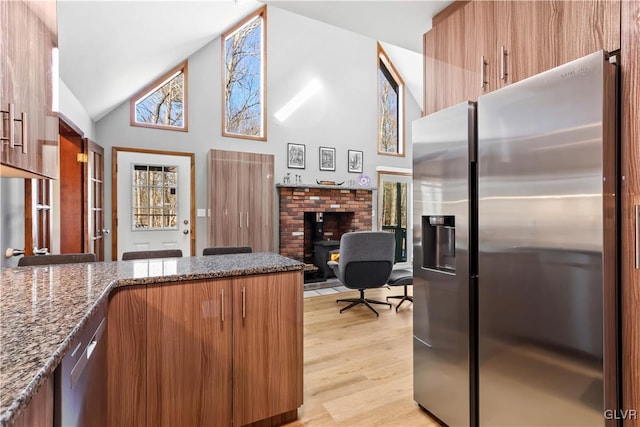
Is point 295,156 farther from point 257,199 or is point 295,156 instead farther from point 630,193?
point 630,193

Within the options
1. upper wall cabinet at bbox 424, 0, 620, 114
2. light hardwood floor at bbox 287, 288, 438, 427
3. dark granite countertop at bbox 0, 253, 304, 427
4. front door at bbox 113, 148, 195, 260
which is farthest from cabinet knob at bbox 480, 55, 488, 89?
front door at bbox 113, 148, 195, 260

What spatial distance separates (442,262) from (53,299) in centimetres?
183

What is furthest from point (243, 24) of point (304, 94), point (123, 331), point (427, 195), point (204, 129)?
point (123, 331)

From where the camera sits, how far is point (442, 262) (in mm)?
1902

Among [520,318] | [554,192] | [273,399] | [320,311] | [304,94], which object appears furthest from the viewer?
[304,94]

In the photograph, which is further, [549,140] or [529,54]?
[529,54]

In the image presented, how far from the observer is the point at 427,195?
186 cm

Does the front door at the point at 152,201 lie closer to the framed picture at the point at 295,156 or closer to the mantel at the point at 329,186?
the mantel at the point at 329,186

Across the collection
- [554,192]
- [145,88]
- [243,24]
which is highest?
[243,24]

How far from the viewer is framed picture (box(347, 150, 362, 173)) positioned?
6.04m

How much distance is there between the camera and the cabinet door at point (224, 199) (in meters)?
4.50

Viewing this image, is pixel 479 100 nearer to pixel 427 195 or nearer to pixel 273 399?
pixel 427 195

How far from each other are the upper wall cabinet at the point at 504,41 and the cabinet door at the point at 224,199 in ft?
10.5

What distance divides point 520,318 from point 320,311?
2.72 metres
